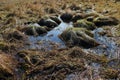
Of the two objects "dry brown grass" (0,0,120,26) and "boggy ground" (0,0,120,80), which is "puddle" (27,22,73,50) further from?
"dry brown grass" (0,0,120,26)

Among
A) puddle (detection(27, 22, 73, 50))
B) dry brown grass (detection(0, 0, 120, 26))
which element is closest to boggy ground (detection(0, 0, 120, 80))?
puddle (detection(27, 22, 73, 50))

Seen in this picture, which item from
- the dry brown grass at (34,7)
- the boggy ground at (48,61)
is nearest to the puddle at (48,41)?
the boggy ground at (48,61)

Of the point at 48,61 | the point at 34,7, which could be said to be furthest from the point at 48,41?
the point at 34,7

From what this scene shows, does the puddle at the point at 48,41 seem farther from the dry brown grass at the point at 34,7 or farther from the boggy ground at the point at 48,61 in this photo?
the dry brown grass at the point at 34,7

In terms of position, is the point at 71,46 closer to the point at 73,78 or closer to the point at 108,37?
the point at 108,37

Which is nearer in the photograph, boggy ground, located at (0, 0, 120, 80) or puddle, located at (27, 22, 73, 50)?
boggy ground, located at (0, 0, 120, 80)

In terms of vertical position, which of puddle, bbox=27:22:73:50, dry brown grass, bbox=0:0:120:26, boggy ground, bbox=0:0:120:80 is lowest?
dry brown grass, bbox=0:0:120:26

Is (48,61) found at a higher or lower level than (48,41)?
higher

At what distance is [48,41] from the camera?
13.9 m

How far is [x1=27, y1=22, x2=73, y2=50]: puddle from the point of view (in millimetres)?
13250

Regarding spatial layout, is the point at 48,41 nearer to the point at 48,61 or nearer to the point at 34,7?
the point at 48,61

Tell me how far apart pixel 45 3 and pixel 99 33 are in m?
9.11

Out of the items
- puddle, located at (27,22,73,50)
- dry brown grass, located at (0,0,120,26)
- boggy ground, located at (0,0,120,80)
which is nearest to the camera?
boggy ground, located at (0,0,120,80)

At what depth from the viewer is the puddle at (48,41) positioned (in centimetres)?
1325
